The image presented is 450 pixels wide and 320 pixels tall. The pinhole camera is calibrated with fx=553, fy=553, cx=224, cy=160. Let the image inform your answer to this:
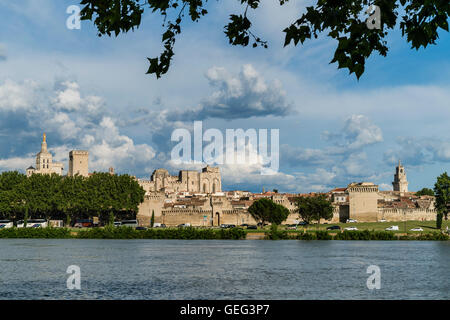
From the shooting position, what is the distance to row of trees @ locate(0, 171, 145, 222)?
3418 inches

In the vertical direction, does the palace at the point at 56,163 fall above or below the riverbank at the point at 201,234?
above

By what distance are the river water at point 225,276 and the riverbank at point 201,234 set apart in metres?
18.8

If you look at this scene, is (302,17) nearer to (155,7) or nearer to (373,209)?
(155,7)

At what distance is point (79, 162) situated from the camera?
13862 cm

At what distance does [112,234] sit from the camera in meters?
69.8

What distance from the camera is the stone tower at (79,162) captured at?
13762 centimetres

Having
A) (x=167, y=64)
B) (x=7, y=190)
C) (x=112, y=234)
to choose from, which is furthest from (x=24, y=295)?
(x=7, y=190)

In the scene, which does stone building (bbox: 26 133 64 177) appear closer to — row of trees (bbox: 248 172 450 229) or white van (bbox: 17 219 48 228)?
white van (bbox: 17 219 48 228)

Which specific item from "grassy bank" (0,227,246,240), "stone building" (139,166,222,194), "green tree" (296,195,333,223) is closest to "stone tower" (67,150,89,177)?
"stone building" (139,166,222,194)

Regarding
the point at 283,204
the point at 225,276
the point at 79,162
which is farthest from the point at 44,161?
the point at 225,276

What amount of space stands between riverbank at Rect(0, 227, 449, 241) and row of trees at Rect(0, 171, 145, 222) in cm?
1323

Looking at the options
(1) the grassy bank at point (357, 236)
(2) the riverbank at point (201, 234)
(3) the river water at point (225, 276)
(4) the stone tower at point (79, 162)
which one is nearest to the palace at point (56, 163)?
(4) the stone tower at point (79, 162)

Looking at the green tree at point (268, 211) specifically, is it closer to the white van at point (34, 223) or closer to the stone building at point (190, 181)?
the white van at point (34, 223)

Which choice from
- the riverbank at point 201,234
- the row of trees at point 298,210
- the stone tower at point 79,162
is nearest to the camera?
the riverbank at point 201,234
